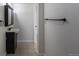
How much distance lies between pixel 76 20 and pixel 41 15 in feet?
3.29

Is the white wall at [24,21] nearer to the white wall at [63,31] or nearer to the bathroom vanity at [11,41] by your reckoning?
the bathroom vanity at [11,41]

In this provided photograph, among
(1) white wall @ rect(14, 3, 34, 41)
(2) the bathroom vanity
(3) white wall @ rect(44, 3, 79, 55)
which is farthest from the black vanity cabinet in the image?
(3) white wall @ rect(44, 3, 79, 55)

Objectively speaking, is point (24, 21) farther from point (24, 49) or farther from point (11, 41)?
point (24, 49)

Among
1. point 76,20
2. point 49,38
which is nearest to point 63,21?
point 76,20

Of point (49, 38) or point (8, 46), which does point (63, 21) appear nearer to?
point (49, 38)

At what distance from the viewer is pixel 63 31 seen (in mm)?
1567

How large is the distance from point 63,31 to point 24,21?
0.62 meters

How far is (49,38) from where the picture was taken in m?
1.99

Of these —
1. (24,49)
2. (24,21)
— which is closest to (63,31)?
(24,21)

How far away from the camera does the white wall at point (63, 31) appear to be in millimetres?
1303

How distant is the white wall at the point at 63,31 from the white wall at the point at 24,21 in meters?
0.34

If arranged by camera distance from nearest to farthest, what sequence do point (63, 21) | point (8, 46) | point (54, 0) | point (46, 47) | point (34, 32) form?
point (54, 0), point (63, 21), point (8, 46), point (34, 32), point (46, 47)

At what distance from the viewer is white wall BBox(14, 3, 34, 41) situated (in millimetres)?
1731

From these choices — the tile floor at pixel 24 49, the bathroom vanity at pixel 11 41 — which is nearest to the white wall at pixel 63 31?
the tile floor at pixel 24 49
